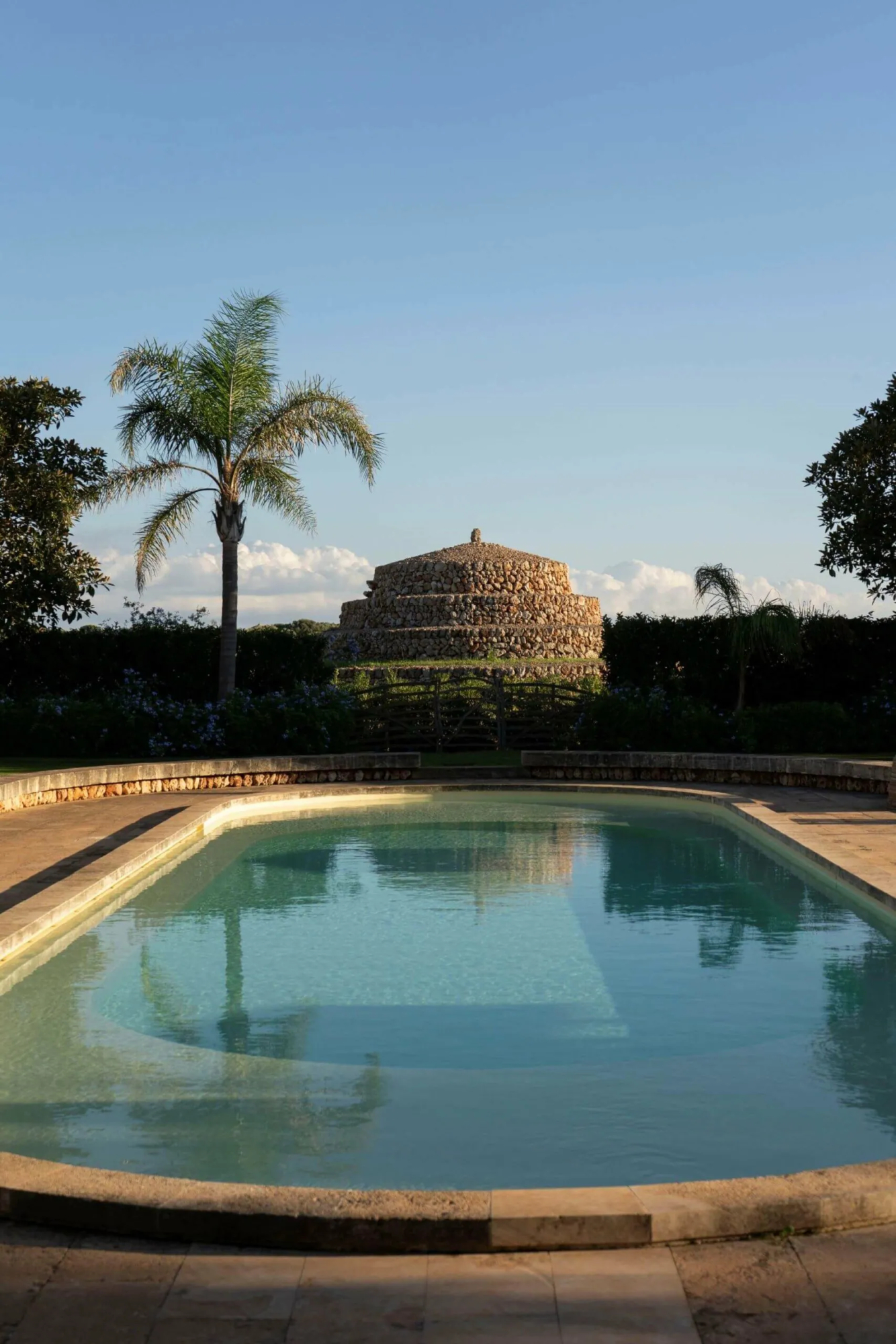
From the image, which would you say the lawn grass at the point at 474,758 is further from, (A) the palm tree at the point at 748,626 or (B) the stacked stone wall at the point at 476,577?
(B) the stacked stone wall at the point at 476,577

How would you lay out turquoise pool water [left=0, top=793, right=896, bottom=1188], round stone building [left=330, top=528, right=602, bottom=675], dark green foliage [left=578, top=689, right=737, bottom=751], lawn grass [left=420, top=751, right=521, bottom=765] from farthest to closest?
round stone building [left=330, top=528, right=602, bottom=675]
dark green foliage [left=578, top=689, right=737, bottom=751]
lawn grass [left=420, top=751, right=521, bottom=765]
turquoise pool water [left=0, top=793, right=896, bottom=1188]

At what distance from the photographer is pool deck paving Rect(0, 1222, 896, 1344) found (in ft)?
9.29

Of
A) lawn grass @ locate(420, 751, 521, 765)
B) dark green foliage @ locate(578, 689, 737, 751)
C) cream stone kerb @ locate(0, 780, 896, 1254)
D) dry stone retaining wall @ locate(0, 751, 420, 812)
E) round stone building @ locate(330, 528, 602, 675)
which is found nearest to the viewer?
cream stone kerb @ locate(0, 780, 896, 1254)

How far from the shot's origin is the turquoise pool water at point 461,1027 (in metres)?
4.68

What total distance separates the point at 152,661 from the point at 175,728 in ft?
10.5

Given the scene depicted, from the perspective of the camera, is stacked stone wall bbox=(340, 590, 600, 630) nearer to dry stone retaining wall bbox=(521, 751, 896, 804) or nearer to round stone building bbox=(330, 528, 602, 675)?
round stone building bbox=(330, 528, 602, 675)

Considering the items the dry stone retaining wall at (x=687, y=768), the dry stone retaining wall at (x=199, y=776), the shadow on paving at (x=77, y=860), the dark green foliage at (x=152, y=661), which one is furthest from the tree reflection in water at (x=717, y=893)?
the dark green foliage at (x=152, y=661)

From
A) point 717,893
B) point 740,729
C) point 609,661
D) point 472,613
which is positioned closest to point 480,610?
point 472,613

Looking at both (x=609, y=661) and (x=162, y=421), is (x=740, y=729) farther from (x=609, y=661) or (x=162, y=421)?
(x=162, y=421)

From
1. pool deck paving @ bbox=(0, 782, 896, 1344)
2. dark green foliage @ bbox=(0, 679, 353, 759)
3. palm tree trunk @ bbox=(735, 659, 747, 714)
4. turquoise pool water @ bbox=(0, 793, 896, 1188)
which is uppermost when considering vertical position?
palm tree trunk @ bbox=(735, 659, 747, 714)

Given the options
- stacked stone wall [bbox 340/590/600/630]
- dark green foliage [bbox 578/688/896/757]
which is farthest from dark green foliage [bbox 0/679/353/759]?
stacked stone wall [bbox 340/590/600/630]

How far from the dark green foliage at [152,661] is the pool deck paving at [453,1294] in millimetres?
18592

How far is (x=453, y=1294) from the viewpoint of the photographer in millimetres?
3055

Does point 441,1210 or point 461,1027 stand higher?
point 441,1210
